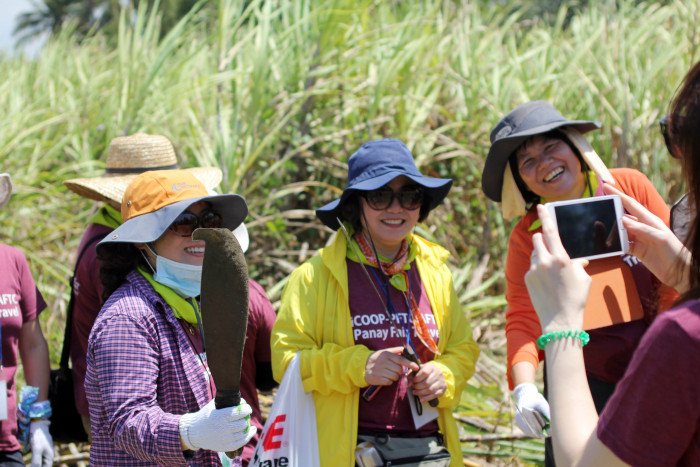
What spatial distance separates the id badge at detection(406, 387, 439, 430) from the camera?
8.09 ft

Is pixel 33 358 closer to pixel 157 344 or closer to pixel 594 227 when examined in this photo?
pixel 157 344

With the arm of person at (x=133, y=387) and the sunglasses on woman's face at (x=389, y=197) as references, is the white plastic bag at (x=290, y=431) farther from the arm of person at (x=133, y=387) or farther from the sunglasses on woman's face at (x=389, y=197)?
the sunglasses on woman's face at (x=389, y=197)

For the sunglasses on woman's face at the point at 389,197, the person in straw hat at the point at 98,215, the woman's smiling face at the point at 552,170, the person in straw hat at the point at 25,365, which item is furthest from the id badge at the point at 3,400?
the woman's smiling face at the point at 552,170

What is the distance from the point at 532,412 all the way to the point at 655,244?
75cm

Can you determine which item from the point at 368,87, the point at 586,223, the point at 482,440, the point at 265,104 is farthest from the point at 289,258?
the point at 586,223

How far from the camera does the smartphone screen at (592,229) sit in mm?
2000

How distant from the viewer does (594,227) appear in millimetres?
2008

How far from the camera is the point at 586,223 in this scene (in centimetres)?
202

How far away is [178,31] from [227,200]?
2989 millimetres

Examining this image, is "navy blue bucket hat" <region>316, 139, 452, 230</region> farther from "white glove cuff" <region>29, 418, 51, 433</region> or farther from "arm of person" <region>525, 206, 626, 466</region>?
"white glove cuff" <region>29, 418, 51, 433</region>

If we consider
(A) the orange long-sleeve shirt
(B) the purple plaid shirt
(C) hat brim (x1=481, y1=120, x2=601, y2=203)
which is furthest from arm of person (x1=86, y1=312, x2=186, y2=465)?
(C) hat brim (x1=481, y1=120, x2=601, y2=203)

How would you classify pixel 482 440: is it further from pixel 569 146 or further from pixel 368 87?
pixel 368 87

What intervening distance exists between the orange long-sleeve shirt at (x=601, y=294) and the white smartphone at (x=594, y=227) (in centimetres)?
10

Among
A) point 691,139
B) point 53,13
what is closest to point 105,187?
point 691,139
